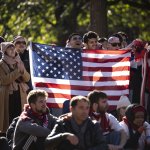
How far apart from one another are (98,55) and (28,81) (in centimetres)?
129

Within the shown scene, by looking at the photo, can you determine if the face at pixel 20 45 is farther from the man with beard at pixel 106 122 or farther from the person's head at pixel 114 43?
the man with beard at pixel 106 122

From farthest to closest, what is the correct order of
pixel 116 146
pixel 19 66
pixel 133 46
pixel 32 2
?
1. pixel 32 2
2. pixel 133 46
3. pixel 19 66
4. pixel 116 146

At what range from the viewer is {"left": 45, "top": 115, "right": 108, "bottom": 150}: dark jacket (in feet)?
38.9

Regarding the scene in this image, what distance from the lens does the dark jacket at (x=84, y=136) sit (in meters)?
11.9

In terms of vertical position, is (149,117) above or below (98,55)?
below

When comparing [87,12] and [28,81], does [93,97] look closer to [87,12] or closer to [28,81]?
[28,81]

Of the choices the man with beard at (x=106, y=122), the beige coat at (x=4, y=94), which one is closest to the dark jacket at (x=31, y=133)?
the man with beard at (x=106, y=122)

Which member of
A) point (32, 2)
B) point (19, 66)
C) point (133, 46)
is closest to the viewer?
point (19, 66)

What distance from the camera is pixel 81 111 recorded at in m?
12.0

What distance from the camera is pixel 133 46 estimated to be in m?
15.5

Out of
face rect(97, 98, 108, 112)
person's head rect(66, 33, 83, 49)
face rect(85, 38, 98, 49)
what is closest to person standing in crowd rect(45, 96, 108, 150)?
face rect(97, 98, 108, 112)

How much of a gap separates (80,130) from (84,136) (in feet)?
0.33

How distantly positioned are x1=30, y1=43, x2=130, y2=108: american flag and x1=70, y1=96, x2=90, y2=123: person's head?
2332 millimetres

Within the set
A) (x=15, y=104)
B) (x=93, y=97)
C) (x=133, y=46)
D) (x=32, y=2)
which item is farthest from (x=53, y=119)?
(x=32, y=2)
